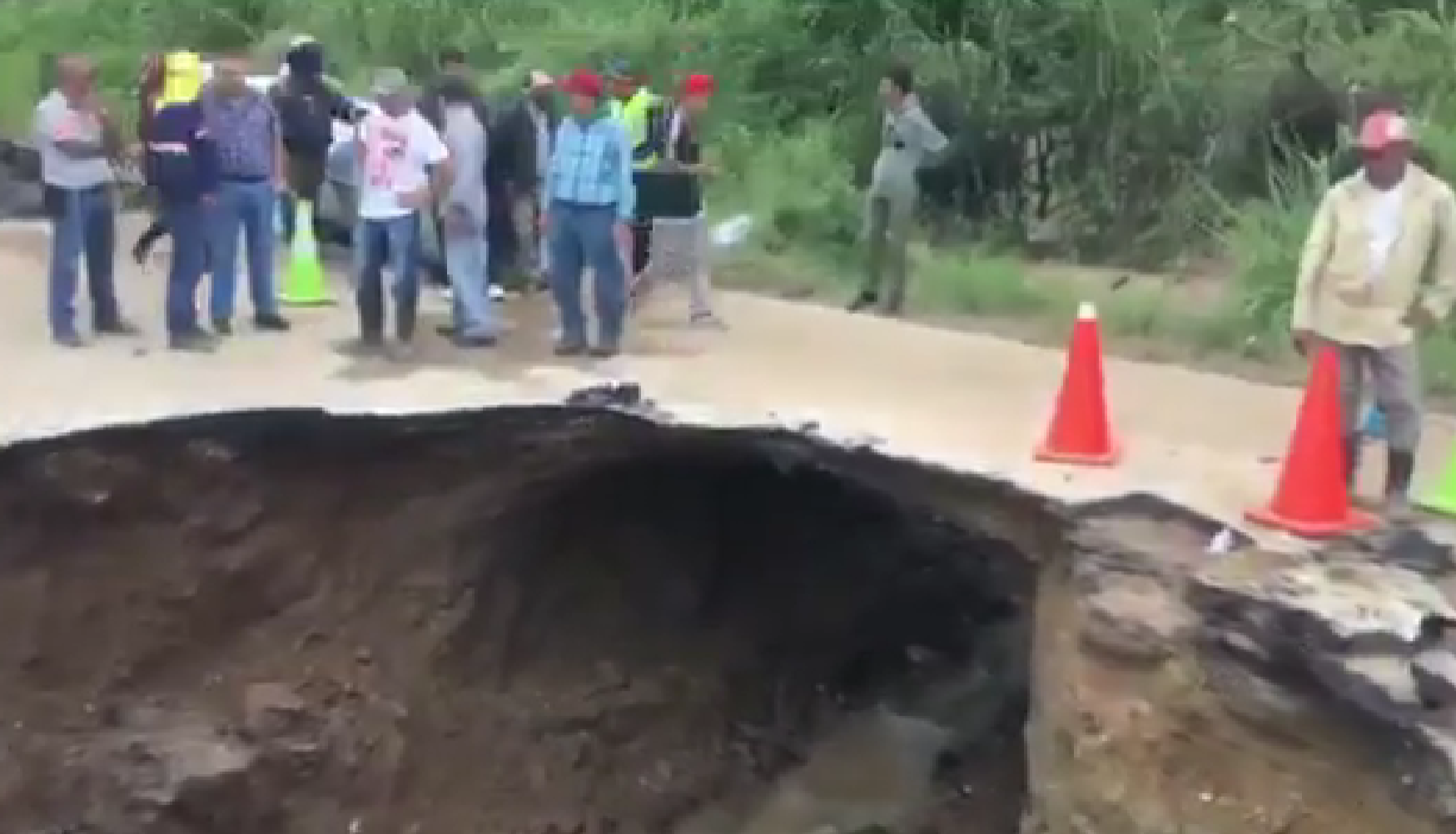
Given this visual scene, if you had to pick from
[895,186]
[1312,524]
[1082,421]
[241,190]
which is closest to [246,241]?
[241,190]

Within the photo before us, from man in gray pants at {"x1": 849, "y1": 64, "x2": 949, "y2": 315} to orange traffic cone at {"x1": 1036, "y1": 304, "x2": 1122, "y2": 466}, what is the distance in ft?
11.4

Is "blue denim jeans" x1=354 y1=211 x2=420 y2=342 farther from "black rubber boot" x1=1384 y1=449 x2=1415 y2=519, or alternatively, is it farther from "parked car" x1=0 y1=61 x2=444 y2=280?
"black rubber boot" x1=1384 y1=449 x2=1415 y2=519

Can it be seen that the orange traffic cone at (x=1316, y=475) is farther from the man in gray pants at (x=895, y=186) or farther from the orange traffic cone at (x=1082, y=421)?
the man in gray pants at (x=895, y=186)

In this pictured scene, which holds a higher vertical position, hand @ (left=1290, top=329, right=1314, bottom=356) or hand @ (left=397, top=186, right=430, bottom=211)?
hand @ (left=397, top=186, right=430, bottom=211)

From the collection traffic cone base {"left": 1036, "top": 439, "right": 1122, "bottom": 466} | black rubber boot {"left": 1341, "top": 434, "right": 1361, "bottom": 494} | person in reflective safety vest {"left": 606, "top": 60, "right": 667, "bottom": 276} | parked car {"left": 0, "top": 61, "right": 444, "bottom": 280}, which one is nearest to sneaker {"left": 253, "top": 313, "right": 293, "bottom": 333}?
parked car {"left": 0, "top": 61, "right": 444, "bottom": 280}

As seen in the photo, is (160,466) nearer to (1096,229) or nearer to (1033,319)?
(1033,319)

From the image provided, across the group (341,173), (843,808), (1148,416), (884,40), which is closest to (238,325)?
(341,173)

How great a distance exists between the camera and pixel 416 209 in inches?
379

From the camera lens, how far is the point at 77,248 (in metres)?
9.83

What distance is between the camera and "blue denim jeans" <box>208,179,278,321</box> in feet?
32.9

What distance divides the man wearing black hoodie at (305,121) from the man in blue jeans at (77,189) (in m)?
2.19

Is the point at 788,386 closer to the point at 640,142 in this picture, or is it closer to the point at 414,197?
the point at 414,197

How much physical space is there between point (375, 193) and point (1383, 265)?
4624mm

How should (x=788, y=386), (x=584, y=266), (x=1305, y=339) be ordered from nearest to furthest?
A: (x=1305, y=339), (x=788, y=386), (x=584, y=266)
